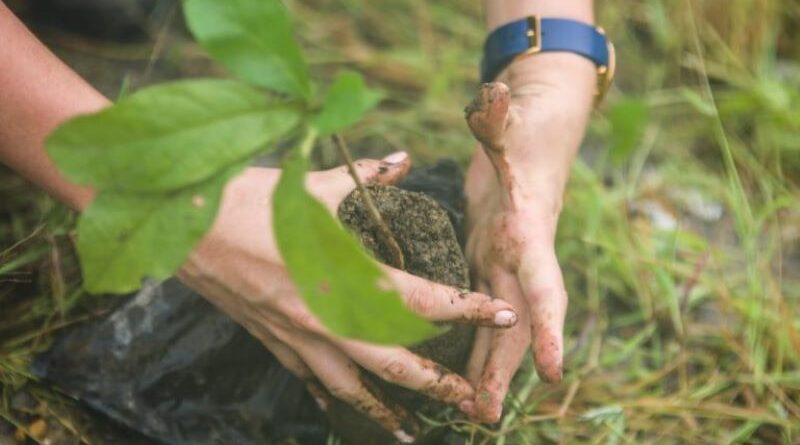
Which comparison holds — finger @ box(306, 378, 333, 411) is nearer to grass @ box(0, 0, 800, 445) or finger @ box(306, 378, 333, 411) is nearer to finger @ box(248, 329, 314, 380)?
finger @ box(248, 329, 314, 380)

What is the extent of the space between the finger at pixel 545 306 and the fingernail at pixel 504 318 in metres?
0.08

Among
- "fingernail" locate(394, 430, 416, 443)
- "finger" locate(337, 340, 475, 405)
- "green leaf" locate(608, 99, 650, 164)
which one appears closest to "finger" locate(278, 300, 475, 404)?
"finger" locate(337, 340, 475, 405)

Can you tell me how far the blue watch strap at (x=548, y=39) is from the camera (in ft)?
4.49

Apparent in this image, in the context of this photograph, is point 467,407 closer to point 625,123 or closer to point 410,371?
point 410,371

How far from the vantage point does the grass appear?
1.37 meters

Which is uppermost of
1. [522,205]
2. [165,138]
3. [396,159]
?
[165,138]

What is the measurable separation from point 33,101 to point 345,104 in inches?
22.3

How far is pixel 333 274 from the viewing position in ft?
1.97

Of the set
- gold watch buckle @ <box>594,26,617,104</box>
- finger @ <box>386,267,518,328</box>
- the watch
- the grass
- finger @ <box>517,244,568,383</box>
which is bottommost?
the grass

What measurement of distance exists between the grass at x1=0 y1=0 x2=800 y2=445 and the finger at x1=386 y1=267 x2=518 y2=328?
26 centimetres

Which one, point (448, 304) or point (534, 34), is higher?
point (534, 34)

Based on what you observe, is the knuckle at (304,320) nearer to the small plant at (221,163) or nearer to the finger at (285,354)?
the finger at (285,354)

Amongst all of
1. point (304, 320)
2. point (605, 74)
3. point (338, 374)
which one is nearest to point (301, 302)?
point (304, 320)

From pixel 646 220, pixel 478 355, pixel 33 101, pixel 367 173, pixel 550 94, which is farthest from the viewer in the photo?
pixel 646 220
